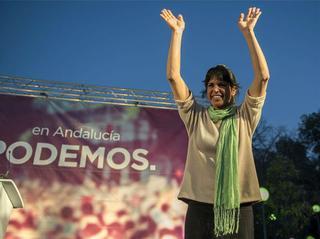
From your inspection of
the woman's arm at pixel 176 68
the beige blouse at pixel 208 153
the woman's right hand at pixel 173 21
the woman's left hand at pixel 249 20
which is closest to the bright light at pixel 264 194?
the beige blouse at pixel 208 153

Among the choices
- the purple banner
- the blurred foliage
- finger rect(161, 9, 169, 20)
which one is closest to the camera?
finger rect(161, 9, 169, 20)

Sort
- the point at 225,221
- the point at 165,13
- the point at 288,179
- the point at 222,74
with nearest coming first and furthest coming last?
the point at 225,221
the point at 222,74
the point at 165,13
the point at 288,179

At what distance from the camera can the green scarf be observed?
1.10m

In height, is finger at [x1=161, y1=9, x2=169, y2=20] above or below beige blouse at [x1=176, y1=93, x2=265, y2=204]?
above

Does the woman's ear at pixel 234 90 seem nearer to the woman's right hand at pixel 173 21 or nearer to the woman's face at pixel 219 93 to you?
the woman's face at pixel 219 93

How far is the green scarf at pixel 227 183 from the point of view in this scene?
1.10 metres

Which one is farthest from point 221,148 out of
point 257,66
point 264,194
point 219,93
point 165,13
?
point 264,194

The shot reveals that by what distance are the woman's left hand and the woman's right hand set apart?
26cm

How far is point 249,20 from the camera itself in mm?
1327

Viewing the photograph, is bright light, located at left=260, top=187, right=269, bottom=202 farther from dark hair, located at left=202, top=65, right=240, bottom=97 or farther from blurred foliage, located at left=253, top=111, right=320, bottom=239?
blurred foliage, located at left=253, top=111, right=320, bottom=239

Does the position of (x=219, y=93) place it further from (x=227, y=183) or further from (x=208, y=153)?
(x=227, y=183)

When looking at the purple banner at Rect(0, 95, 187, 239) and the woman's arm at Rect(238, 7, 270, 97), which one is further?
the purple banner at Rect(0, 95, 187, 239)

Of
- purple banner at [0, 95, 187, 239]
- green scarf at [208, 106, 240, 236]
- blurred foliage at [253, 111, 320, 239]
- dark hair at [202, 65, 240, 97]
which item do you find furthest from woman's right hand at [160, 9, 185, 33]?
blurred foliage at [253, 111, 320, 239]

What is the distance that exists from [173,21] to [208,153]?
0.62 metres
